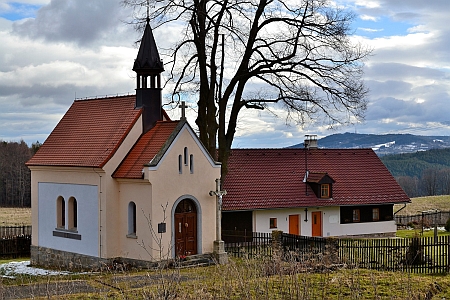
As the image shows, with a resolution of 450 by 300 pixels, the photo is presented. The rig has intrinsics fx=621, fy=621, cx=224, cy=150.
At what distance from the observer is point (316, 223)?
3494 cm

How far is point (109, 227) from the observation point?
2497 centimetres

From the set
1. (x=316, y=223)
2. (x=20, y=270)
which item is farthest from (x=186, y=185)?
(x=316, y=223)

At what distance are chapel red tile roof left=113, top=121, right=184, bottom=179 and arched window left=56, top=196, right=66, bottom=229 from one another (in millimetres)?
4243

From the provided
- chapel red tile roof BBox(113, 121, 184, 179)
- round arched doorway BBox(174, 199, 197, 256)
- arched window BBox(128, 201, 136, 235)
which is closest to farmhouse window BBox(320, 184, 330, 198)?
round arched doorway BBox(174, 199, 197, 256)

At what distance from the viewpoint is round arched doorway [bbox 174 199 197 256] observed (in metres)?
24.5

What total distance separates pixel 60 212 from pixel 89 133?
3.81 m

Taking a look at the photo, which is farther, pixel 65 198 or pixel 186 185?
pixel 65 198

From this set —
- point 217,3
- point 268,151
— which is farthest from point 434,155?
point 217,3

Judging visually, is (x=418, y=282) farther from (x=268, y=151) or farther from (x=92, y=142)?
(x=268, y=151)

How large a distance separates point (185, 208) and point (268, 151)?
13010mm

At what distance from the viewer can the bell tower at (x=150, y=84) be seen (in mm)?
26328

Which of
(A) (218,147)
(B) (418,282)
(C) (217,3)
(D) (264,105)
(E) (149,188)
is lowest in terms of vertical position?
(B) (418,282)

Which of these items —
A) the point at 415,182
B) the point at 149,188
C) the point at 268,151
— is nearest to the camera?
the point at 149,188

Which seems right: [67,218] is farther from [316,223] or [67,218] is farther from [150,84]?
[316,223]
